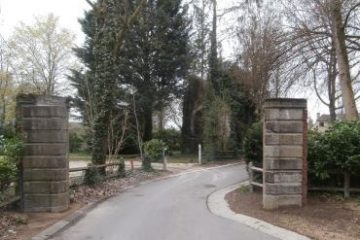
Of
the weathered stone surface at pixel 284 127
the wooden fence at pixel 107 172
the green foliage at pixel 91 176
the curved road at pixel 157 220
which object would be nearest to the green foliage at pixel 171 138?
the wooden fence at pixel 107 172

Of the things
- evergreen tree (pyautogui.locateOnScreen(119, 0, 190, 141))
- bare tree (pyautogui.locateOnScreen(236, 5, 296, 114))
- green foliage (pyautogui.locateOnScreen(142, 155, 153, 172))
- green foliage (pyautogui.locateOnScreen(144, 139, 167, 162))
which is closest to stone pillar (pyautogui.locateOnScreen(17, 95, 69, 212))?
bare tree (pyautogui.locateOnScreen(236, 5, 296, 114))

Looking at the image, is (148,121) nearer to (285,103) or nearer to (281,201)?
(285,103)

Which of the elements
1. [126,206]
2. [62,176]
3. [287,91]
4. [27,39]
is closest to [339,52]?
[287,91]

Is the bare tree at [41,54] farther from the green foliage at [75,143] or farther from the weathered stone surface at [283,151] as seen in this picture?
the weathered stone surface at [283,151]

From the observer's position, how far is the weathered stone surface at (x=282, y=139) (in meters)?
13.3

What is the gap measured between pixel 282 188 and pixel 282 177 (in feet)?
0.91

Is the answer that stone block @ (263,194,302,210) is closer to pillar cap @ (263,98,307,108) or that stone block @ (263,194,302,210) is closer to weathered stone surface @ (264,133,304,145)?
weathered stone surface @ (264,133,304,145)

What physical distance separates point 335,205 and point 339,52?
31.4 feet

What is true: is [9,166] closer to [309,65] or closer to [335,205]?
[335,205]

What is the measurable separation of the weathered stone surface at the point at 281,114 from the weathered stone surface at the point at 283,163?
1044mm

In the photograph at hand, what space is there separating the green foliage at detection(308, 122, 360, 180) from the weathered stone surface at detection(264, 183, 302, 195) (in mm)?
1370

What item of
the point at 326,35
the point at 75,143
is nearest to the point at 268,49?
the point at 326,35

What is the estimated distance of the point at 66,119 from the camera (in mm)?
13078

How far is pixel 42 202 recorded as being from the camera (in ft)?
41.3
